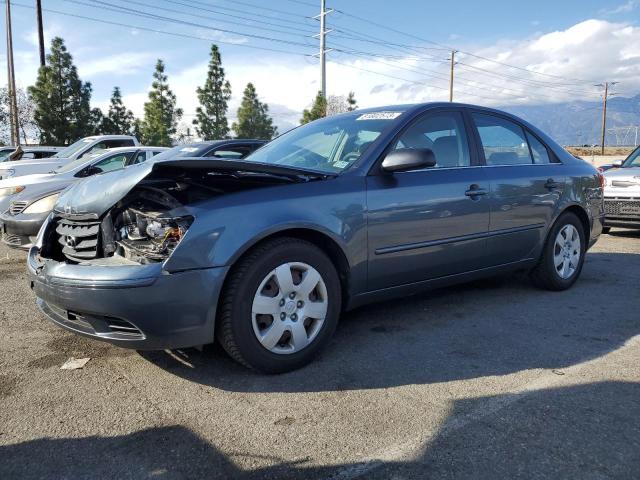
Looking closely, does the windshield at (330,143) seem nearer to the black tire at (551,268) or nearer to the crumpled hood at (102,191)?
the crumpled hood at (102,191)

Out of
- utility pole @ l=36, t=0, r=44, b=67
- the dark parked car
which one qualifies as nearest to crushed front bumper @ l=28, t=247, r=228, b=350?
the dark parked car

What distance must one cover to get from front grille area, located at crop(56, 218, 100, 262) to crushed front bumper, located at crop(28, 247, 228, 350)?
206 mm

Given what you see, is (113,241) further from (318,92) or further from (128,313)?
(318,92)

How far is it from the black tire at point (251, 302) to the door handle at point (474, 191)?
4.57 ft

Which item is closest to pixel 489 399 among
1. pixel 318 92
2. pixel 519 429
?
pixel 519 429

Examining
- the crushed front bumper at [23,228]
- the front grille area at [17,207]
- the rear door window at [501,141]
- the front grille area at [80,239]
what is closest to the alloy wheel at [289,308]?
the front grille area at [80,239]

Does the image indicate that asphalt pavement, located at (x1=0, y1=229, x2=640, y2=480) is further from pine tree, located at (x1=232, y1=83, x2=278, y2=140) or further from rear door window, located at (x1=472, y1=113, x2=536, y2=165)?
pine tree, located at (x1=232, y1=83, x2=278, y2=140)

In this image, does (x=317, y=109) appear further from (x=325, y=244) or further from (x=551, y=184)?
(x=325, y=244)

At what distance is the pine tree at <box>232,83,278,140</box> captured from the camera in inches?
1495

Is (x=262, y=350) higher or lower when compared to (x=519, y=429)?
higher

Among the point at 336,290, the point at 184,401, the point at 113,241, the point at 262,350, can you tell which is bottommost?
the point at 184,401

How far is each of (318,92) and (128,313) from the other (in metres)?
39.0

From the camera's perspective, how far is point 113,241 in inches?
115

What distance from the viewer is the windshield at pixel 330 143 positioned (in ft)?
11.7
